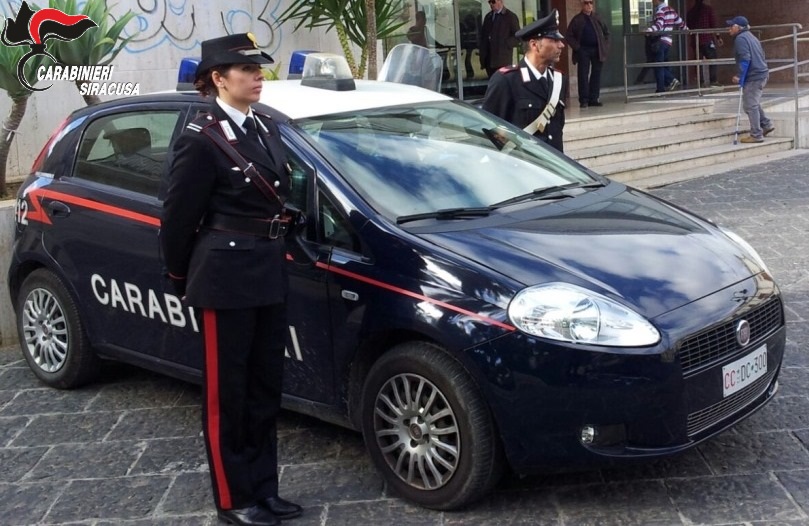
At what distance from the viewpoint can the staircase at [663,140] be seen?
12.4 metres

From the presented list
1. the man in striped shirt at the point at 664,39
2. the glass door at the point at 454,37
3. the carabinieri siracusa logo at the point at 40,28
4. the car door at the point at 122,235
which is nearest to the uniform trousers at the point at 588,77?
the glass door at the point at 454,37

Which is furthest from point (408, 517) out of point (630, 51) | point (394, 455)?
point (630, 51)

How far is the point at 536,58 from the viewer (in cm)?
682

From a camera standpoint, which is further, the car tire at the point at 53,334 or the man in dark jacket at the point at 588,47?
the man in dark jacket at the point at 588,47

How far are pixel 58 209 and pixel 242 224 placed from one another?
2.07m

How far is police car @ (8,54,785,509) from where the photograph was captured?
389 cm

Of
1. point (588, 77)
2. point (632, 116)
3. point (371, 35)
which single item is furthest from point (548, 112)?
point (588, 77)

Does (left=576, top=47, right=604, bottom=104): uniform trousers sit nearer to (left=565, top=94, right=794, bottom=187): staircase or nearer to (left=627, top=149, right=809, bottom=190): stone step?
(left=565, top=94, right=794, bottom=187): staircase

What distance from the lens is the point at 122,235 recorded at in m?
5.23

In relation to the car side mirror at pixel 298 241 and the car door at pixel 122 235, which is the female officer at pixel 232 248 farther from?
the car door at pixel 122 235

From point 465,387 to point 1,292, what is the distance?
412 cm

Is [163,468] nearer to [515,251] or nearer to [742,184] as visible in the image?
[515,251]

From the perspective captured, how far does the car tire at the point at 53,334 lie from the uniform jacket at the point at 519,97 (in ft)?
9.32

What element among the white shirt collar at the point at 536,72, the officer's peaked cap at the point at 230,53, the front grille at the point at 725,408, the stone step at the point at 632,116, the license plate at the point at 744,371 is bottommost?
the stone step at the point at 632,116
